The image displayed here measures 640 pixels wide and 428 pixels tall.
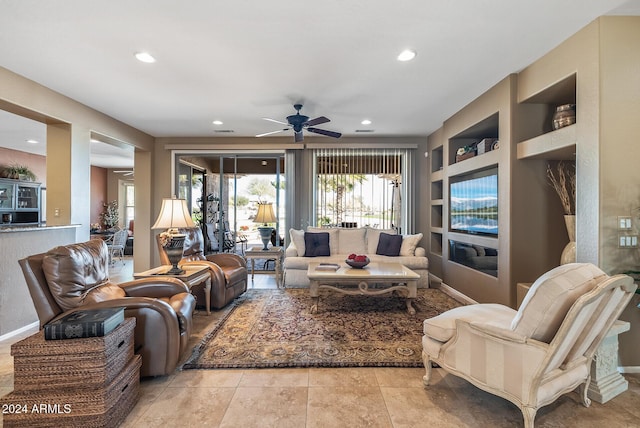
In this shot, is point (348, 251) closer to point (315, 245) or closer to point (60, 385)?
point (315, 245)

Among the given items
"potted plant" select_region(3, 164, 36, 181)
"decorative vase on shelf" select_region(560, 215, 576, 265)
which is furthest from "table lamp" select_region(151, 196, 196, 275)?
"potted plant" select_region(3, 164, 36, 181)

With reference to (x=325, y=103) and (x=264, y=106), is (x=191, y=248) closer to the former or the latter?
(x=264, y=106)

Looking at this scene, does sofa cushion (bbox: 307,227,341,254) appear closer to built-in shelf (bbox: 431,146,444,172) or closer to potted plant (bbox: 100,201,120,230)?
built-in shelf (bbox: 431,146,444,172)

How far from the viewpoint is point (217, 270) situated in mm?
3887

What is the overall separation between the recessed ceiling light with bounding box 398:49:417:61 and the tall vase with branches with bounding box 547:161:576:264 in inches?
70.4

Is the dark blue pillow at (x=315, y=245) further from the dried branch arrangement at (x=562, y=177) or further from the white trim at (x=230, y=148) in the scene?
the dried branch arrangement at (x=562, y=177)

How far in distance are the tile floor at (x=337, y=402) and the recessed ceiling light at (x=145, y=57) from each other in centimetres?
279

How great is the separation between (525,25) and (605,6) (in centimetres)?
48

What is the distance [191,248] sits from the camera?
4320 mm

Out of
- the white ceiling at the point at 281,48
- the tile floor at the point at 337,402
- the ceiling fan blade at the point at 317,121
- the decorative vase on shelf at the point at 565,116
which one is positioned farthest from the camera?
the ceiling fan blade at the point at 317,121

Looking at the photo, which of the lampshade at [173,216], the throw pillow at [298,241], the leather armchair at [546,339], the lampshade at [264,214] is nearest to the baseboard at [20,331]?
the lampshade at [173,216]

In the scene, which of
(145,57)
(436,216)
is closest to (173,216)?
(145,57)

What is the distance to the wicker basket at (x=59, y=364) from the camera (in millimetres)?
1684

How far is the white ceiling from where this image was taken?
2236 mm
